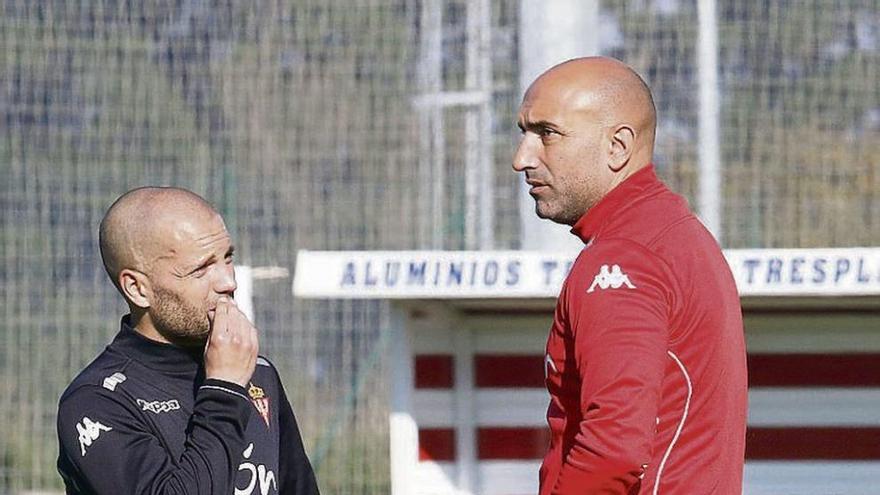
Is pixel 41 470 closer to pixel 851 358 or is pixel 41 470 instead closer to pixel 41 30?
pixel 41 30

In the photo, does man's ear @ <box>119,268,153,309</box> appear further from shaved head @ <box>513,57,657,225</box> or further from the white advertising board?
the white advertising board

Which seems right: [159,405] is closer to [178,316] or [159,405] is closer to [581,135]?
[178,316]

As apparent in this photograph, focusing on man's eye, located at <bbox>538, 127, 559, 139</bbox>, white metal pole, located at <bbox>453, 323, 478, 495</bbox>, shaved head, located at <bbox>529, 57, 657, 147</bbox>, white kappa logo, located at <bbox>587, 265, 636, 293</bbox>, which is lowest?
white metal pole, located at <bbox>453, 323, 478, 495</bbox>

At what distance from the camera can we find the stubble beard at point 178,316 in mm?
3400

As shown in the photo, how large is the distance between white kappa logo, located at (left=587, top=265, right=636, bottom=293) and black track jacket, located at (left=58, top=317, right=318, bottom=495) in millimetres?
674

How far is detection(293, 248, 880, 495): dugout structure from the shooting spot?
5434 millimetres

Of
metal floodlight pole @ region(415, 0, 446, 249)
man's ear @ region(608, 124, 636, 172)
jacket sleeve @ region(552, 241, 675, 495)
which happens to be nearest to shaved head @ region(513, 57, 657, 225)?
man's ear @ region(608, 124, 636, 172)

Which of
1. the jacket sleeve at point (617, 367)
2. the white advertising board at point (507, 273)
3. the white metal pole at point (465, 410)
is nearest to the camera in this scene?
the jacket sleeve at point (617, 367)

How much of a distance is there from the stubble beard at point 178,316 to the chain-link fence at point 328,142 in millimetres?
3072

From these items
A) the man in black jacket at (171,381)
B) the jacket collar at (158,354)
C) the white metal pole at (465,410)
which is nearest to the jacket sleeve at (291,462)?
the man in black jacket at (171,381)

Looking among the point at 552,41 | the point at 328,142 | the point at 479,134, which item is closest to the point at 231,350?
the point at 552,41

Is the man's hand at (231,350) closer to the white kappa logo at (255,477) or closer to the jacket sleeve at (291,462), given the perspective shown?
the white kappa logo at (255,477)

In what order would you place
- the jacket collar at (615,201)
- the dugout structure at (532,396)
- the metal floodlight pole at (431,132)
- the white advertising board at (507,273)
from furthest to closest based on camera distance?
the metal floodlight pole at (431,132) < the dugout structure at (532,396) < the white advertising board at (507,273) < the jacket collar at (615,201)

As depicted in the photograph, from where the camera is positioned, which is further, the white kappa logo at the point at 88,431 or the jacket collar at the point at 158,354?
the jacket collar at the point at 158,354
